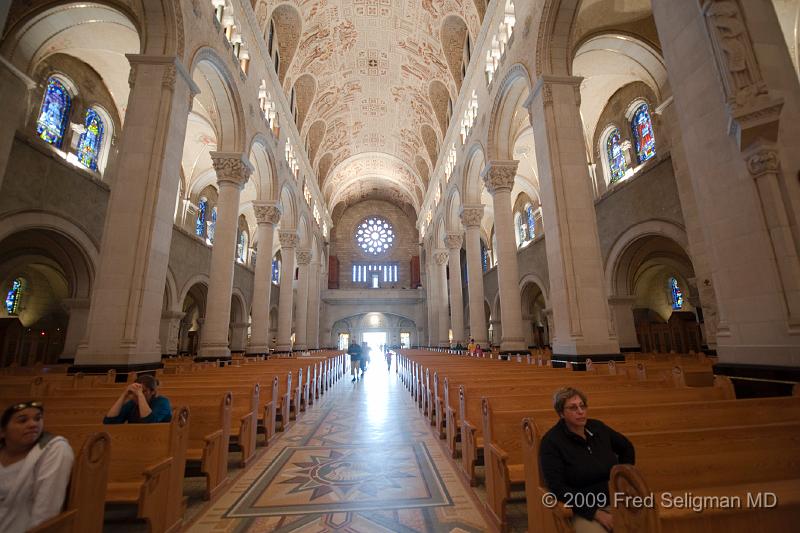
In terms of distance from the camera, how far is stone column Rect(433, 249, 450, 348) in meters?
24.0

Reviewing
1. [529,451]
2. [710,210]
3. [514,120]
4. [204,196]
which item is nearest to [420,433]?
[529,451]

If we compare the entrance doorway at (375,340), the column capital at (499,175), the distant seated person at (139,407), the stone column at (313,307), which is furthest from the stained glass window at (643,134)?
the entrance doorway at (375,340)

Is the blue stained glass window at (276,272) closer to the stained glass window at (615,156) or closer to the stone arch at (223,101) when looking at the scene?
the stone arch at (223,101)

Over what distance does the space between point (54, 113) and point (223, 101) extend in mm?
5367

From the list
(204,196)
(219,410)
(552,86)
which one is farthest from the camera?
(204,196)

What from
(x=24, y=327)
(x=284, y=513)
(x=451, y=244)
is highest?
(x=451, y=244)

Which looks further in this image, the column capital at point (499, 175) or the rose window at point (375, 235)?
the rose window at point (375, 235)

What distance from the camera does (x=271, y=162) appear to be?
49.0ft

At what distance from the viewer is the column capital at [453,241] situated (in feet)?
67.9

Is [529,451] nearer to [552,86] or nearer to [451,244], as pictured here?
[552,86]

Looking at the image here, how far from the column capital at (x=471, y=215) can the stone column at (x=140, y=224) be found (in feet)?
37.5

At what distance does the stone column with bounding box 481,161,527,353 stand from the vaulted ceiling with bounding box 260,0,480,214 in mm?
6129

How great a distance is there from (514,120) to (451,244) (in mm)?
9016

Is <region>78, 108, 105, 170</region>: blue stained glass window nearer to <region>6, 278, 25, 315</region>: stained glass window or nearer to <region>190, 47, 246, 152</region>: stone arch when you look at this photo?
<region>190, 47, 246, 152</region>: stone arch
